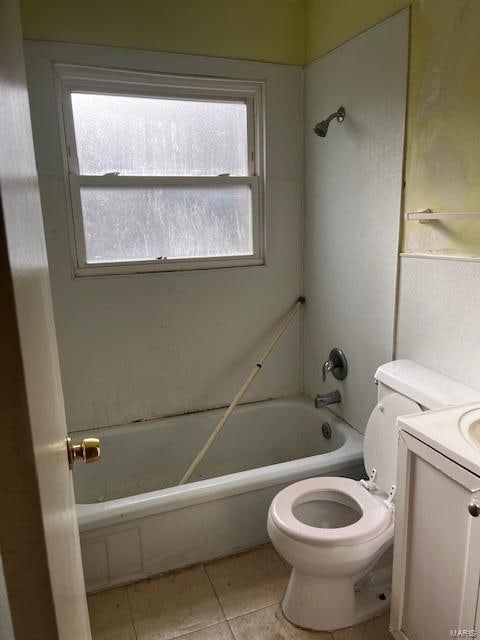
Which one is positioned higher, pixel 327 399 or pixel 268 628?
pixel 327 399

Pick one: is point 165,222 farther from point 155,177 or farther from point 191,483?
point 191,483

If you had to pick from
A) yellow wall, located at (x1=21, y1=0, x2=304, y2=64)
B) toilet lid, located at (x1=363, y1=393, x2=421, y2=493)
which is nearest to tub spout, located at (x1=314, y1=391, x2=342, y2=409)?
toilet lid, located at (x1=363, y1=393, x2=421, y2=493)

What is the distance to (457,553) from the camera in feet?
3.60

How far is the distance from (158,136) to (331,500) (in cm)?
186

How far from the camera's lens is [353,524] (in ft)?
5.08

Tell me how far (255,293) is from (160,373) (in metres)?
0.68

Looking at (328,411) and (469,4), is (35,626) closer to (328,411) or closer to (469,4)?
(469,4)

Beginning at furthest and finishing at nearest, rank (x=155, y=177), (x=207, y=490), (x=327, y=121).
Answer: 1. (x=155, y=177)
2. (x=327, y=121)
3. (x=207, y=490)

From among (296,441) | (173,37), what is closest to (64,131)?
(173,37)

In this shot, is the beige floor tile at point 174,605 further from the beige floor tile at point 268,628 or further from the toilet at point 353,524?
the toilet at point 353,524

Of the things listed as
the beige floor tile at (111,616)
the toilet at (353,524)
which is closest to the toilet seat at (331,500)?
the toilet at (353,524)

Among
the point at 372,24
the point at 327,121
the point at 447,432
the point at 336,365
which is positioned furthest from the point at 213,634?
the point at 372,24

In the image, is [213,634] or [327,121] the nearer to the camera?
[213,634]

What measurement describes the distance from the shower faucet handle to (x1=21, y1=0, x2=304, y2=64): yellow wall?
1.53 m
